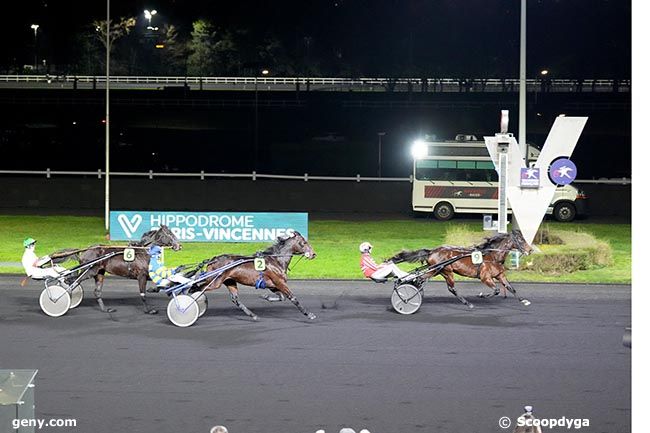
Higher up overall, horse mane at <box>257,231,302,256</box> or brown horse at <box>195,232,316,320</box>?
horse mane at <box>257,231,302,256</box>

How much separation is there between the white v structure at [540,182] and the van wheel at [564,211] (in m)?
11.5

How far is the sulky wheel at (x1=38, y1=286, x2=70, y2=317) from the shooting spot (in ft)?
50.5

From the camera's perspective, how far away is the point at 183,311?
48.0 ft

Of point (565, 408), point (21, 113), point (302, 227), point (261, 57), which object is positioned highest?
point (261, 57)

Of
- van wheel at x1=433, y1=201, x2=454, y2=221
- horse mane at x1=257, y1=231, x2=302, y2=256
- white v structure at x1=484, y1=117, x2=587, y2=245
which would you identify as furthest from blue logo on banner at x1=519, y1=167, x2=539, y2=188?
van wheel at x1=433, y1=201, x2=454, y2=221

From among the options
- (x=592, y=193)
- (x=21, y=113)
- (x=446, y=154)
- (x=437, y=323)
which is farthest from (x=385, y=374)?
(x=21, y=113)

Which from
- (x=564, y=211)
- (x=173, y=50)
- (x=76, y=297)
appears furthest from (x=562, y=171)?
(x=173, y=50)

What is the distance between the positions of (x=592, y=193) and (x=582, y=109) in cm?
2032

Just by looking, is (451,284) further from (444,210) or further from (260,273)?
(444,210)

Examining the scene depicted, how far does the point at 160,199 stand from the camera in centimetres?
3562

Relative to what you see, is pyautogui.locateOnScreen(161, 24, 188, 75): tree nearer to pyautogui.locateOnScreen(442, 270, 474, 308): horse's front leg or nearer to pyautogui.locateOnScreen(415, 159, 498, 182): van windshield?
pyautogui.locateOnScreen(415, 159, 498, 182): van windshield

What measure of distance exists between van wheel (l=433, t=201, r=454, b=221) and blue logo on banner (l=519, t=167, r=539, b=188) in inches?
474

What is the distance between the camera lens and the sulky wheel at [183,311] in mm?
14633
